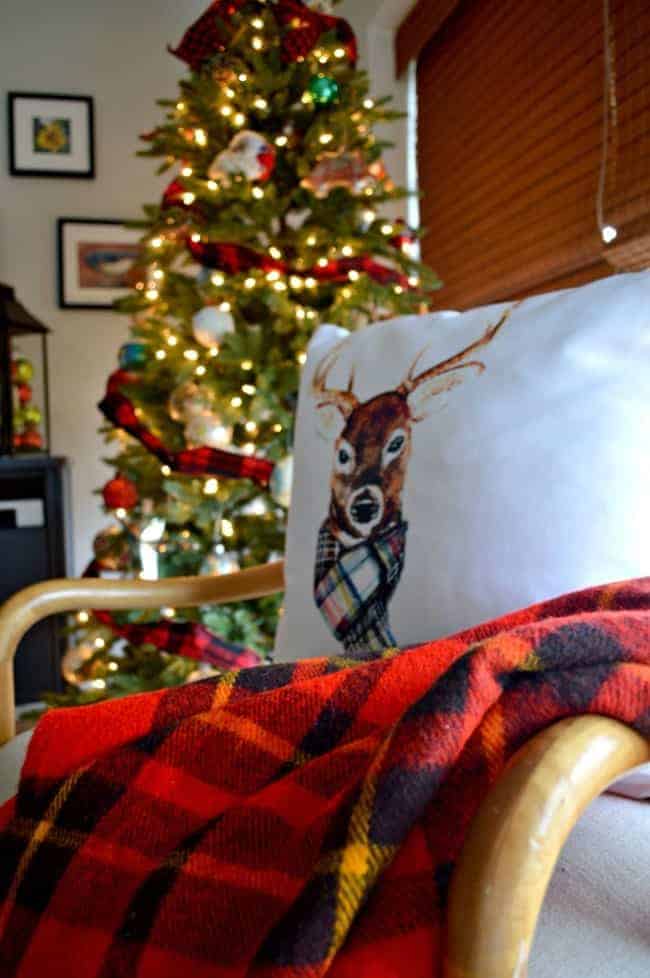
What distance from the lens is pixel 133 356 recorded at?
1.72 metres

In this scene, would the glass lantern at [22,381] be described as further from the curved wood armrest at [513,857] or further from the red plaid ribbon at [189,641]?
the curved wood armrest at [513,857]

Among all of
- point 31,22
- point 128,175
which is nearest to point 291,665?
point 128,175

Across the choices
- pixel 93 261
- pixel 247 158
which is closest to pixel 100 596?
pixel 247 158

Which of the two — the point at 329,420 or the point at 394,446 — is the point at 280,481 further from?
the point at 394,446

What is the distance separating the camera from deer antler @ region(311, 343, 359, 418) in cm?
84

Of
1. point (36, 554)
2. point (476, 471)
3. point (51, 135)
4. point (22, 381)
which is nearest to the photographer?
point (476, 471)

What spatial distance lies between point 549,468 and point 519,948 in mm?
448

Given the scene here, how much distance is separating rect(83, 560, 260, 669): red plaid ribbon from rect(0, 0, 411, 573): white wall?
4.11ft

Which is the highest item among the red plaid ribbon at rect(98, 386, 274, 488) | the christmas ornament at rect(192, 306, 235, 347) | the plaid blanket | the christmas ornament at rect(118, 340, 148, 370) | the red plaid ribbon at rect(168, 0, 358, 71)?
the red plaid ribbon at rect(168, 0, 358, 71)

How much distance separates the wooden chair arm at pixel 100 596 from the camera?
0.88m

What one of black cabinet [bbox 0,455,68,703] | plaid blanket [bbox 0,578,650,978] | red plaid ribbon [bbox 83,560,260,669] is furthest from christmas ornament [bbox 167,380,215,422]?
plaid blanket [bbox 0,578,650,978]

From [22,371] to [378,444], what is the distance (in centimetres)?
216

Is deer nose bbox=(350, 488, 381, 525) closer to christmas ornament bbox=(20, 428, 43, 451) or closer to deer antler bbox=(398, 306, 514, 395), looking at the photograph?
deer antler bbox=(398, 306, 514, 395)

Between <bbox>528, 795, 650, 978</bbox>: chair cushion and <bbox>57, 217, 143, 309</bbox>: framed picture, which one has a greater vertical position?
<bbox>57, 217, 143, 309</bbox>: framed picture
